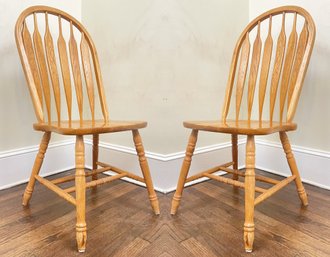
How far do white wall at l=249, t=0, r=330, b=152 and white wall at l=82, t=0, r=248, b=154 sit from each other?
42 cm

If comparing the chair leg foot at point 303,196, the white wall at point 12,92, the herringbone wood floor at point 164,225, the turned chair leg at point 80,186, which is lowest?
the herringbone wood floor at point 164,225

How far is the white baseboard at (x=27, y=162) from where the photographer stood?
135 centimetres

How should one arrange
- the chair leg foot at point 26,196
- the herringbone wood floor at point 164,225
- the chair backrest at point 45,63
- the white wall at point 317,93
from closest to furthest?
the herringbone wood floor at point 164,225 < the chair backrest at point 45,63 < the chair leg foot at point 26,196 < the white wall at point 317,93

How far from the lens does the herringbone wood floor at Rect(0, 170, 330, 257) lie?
2.68 ft

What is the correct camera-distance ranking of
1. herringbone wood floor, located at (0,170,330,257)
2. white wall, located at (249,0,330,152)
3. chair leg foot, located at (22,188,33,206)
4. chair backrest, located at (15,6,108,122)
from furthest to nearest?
white wall, located at (249,0,330,152), chair leg foot, located at (22,188,33,206), chair backrest, located at (15,6,108,122), herringbone wood floor, located at (0,170,330,257)

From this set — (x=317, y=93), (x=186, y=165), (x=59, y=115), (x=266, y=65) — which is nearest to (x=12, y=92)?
(x=59, y=115)

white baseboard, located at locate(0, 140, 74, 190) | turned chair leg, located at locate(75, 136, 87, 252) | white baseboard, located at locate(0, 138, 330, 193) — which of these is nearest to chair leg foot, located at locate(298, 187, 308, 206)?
white baseboard, located at locate(0, 138, 330, 193)

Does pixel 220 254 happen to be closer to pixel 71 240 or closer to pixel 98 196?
pixel 71 240

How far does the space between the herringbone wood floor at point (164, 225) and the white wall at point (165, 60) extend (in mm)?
348

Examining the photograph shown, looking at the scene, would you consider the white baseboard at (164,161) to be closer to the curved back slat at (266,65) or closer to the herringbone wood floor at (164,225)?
the herringbone wood floor at (164,225)

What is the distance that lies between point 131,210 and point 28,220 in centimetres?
39

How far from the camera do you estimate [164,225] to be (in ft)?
3.23

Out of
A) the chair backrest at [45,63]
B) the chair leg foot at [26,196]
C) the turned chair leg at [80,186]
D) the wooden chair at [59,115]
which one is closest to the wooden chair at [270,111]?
the wooden chair at [59,115]

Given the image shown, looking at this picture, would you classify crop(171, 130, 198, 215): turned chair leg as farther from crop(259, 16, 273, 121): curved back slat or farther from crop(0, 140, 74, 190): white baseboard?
crop(0, 140, 74, 190): white baseboard
